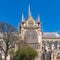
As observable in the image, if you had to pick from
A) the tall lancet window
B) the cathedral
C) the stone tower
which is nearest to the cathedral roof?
the cathedral

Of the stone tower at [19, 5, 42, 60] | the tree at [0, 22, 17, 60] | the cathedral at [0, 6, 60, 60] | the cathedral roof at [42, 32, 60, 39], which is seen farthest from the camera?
the cathedral roof at [42, 32, 60, 39]

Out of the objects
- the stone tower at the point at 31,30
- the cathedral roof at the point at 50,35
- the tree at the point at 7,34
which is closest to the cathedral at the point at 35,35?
the stone tower at the point at 31,30

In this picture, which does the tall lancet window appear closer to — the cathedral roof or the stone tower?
the stone tower

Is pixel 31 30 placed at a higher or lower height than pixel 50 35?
higher

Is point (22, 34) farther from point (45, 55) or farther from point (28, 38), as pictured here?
point (45, 55)

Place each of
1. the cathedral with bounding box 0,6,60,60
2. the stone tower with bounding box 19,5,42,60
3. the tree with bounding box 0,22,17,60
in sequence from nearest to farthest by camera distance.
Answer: the tree with bounding box 0,22,17,60 → the cathedral with bounding box 0,6,60,60 → the stone tower with bounding box 19,5,42,60

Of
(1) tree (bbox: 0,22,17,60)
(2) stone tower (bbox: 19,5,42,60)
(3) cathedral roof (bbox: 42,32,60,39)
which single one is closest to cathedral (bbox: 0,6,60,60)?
(2) stone tower (bbox: 19,5,42,60)

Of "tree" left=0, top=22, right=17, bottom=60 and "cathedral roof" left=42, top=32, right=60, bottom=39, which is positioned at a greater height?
"cathedral roof" left=42, top=32, right=60, bottom=39

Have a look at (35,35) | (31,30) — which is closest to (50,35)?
(35,35)

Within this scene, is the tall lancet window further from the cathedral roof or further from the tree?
the tree

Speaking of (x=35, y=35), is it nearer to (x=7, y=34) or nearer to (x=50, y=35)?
(x=50, y=35)

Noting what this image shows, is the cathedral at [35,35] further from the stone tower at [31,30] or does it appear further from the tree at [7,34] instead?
the tree at [7,34]

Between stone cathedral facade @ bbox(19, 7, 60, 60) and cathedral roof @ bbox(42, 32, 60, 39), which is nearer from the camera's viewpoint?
stone cathedral facade @ bbox(19, 7, 60, 60)

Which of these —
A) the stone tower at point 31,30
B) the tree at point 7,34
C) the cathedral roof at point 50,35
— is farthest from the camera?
the cathedral roof at point 50,35
